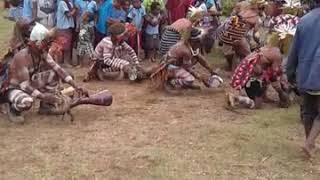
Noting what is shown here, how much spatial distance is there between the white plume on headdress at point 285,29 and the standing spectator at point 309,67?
134 centimetres

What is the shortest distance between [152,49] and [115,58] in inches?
69.6

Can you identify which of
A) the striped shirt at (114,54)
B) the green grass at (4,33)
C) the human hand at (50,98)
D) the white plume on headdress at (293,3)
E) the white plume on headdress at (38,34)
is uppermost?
the white plume on headdress at (293,3)

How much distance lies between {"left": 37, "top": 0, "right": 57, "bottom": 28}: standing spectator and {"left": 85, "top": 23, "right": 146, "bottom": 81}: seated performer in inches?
53.2

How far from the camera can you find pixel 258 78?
7.32 m

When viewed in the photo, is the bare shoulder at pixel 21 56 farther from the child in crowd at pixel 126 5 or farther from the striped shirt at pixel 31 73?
the child in crowd at pixel 126 5

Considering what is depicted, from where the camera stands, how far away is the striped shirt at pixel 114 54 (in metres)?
8.52

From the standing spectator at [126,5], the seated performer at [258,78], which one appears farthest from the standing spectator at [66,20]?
the seated performer at [258,78]

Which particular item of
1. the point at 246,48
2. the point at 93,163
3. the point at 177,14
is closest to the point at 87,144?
the point at 93,163

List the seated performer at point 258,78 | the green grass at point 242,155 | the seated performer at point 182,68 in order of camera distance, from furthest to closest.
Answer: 1. the seated performer at point 182,68
2. the seated performer at point 258,78
3. the green grass at point 242,155

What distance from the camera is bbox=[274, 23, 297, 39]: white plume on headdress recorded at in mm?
6922

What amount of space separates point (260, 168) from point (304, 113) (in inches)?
29.4

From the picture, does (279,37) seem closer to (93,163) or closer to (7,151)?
(93,163)

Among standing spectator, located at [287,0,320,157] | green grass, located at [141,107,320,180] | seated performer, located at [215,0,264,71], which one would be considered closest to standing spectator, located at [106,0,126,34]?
seated performer, located at [215,0,264,71]

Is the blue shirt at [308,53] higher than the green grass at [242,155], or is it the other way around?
the blue shirt at [308,53]
